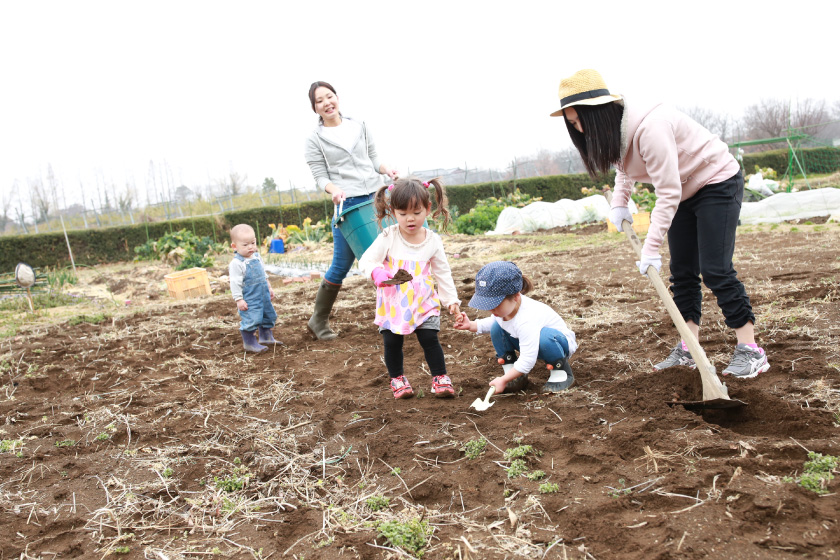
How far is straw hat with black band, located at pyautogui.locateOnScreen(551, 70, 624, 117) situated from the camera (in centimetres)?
267

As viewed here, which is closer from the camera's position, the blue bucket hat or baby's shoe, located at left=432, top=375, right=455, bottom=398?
the blue bucket hat

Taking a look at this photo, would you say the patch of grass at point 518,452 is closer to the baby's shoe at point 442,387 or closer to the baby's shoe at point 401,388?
the baby's shoe at point 442,387

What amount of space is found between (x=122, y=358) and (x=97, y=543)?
Answer: 3.00 metres

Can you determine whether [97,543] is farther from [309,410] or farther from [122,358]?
[122,358]

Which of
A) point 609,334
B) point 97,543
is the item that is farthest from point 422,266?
point 97,543

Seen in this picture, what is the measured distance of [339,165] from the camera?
4.40 m

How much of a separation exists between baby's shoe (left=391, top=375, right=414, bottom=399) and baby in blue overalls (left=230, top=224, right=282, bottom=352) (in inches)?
70.5

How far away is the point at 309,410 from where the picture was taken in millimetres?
3229

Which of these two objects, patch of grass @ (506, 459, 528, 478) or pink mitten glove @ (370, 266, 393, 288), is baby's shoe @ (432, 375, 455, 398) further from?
patch of grass @ (506, 459, 528, 478)

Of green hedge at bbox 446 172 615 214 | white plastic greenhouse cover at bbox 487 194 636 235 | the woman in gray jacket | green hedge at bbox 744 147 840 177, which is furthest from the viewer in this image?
green hedge at bbox 744 147 840 177

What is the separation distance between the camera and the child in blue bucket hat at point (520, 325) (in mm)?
2984

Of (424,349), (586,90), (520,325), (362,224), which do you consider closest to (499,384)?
(520,325)

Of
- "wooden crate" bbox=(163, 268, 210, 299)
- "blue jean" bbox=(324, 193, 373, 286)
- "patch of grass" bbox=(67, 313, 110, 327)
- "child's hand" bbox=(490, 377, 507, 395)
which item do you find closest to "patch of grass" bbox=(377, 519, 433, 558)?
"child's hand" bbox=(490, 377, 507, 395)

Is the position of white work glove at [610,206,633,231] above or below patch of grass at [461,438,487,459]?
above
